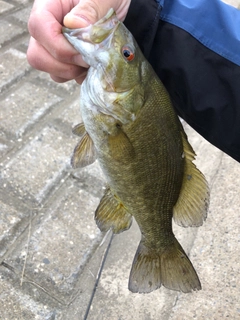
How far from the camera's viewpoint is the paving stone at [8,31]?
355 cm

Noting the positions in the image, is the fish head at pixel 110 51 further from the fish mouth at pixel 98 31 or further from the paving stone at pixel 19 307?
the paving stone at pixel 19 307

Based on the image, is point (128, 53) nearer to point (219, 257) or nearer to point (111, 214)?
point (111, 214)

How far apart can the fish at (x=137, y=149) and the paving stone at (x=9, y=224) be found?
2.82ft

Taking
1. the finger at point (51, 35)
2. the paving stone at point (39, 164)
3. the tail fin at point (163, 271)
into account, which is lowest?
the paving stone at point (39, 164)

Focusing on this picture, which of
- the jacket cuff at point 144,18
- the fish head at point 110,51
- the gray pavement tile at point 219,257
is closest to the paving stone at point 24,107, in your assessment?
the gray pavement tile at point 219,257

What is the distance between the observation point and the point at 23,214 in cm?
241

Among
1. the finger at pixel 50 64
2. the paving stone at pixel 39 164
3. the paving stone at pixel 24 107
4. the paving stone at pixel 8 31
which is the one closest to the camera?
the finger at pixel 50 64

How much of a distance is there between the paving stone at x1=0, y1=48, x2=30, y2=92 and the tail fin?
196 cm

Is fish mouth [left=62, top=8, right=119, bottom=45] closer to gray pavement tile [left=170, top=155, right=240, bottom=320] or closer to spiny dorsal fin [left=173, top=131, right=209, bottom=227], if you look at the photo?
spiny dorsal fin [left=173, top=131, right=209, bottom=227]

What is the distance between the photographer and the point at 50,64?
1.48m

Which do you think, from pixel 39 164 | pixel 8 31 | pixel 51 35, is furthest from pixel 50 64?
pixel 8 31

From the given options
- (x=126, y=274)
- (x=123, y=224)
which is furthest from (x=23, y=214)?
(x=123, y=224)

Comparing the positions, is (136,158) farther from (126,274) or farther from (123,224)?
(126,274)

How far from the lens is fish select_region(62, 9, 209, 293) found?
1305 mm
